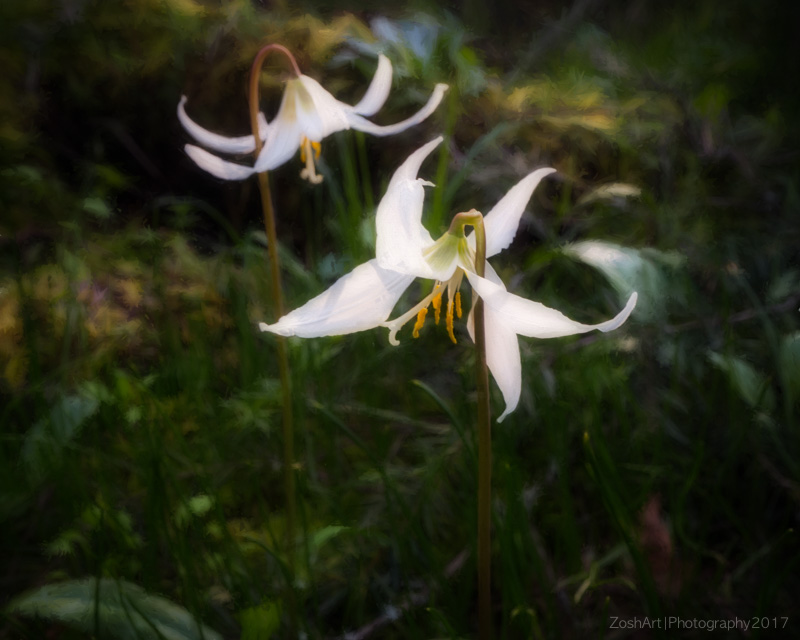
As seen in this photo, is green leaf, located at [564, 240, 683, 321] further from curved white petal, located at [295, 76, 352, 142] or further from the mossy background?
curved white petal, located at [295, 76, 352, 142]

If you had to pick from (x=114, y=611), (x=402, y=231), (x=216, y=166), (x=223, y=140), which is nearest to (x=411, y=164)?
(x=402, y=231)

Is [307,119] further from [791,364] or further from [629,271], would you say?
[791,364]

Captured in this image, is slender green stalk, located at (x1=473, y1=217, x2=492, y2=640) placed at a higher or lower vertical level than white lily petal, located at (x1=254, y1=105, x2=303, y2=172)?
lower

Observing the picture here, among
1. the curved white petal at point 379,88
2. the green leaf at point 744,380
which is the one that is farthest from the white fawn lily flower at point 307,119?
the green leaf at point 744,380

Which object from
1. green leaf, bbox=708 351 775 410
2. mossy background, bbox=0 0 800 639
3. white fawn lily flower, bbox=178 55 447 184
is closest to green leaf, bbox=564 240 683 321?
mossy background, bbox=0 0 800 639

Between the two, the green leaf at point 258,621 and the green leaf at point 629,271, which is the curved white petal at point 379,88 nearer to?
the green leaf at point 629,271
